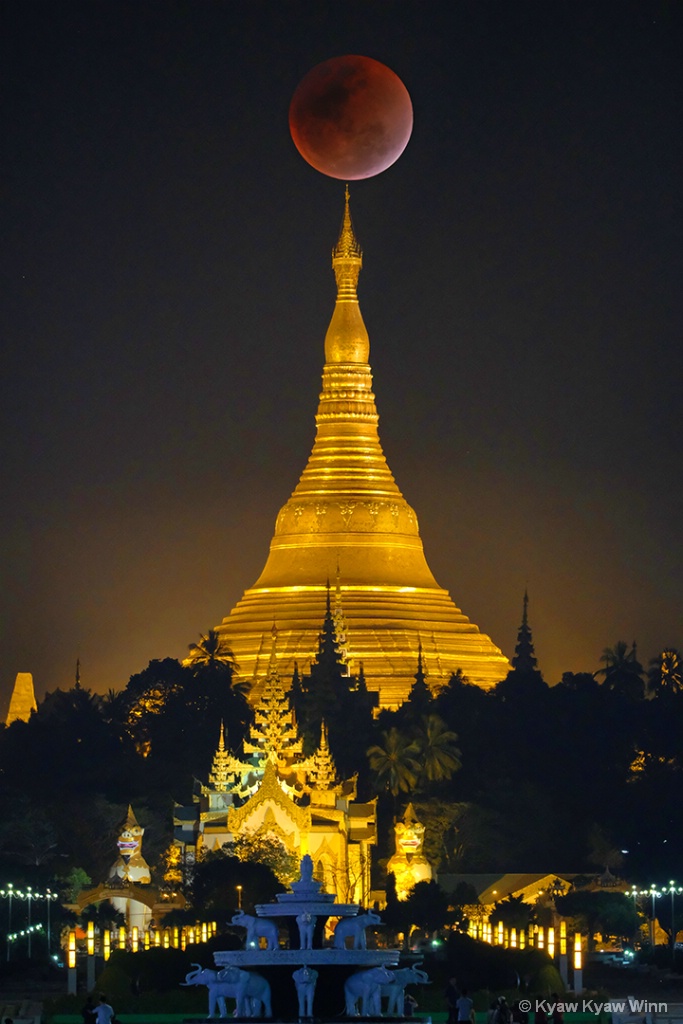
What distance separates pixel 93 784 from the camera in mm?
125562

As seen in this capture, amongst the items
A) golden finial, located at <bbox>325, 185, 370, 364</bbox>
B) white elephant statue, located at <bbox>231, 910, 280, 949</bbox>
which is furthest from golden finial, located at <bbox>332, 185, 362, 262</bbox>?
white elephant statue, located at <bbox>231, 910, 280, 949</bbox>

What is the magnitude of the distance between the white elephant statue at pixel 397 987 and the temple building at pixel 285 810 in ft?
142

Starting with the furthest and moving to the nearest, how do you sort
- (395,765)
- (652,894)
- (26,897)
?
(395,765)
(652,894)
(26,897)

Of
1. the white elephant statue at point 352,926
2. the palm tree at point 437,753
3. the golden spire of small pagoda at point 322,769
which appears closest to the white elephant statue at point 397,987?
the white elephant statue at point 352,926

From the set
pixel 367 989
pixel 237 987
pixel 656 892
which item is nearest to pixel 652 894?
pixel 656 892

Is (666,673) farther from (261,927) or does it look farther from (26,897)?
(261,927)

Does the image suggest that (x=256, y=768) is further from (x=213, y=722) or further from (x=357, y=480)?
(x=357, y=480)

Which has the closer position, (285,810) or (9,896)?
(9,896)

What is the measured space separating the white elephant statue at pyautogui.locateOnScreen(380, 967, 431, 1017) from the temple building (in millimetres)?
43242

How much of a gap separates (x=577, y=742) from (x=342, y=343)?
1941 centimetres

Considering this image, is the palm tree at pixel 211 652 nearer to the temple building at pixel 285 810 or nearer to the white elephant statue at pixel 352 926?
the temple building at pixel 285 810

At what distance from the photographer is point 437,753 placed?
124125mm

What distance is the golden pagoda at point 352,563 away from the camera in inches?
5389

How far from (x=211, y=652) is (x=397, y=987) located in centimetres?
6476
